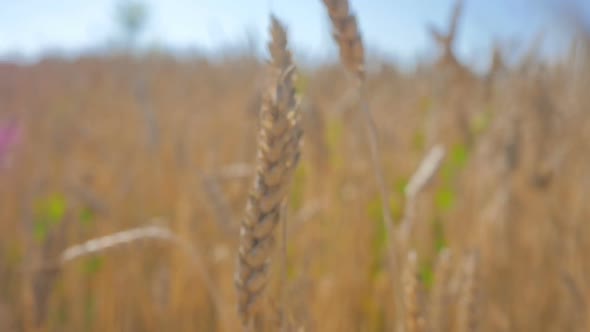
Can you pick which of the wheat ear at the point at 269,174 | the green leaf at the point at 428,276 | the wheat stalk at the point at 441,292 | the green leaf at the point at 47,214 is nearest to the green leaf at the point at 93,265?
the green leaf at the point at 47,214

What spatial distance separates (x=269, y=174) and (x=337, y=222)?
0.64 meters

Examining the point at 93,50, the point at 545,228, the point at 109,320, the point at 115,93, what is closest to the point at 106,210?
the point at 109,320

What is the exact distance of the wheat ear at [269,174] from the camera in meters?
0.22

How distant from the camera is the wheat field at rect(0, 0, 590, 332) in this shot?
0.28 metres

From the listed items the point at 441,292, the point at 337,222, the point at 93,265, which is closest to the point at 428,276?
the point at 337,222

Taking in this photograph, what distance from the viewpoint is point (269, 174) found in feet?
0.73

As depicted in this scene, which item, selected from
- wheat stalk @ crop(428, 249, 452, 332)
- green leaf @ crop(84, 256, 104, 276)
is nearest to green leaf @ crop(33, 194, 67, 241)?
green leaf @ crop(84, 256, 104, 276)

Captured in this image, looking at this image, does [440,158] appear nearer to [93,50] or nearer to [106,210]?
[106,210]

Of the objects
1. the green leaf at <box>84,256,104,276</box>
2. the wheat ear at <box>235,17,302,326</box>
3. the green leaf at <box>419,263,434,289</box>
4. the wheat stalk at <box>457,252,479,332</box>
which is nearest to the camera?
the wheat ear at <box>235,17,302,326</box>

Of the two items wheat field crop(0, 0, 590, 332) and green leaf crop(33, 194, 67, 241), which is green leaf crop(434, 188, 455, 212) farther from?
green leaf crop(33, 194, 67, 241)

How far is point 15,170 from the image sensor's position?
1.51 metres

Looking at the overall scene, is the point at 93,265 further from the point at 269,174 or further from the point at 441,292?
the point at 269,174

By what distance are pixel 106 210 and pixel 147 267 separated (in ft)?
0.51

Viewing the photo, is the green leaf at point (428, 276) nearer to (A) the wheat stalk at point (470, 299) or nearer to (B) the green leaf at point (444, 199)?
(B) the green leaf at point (444, 199)
